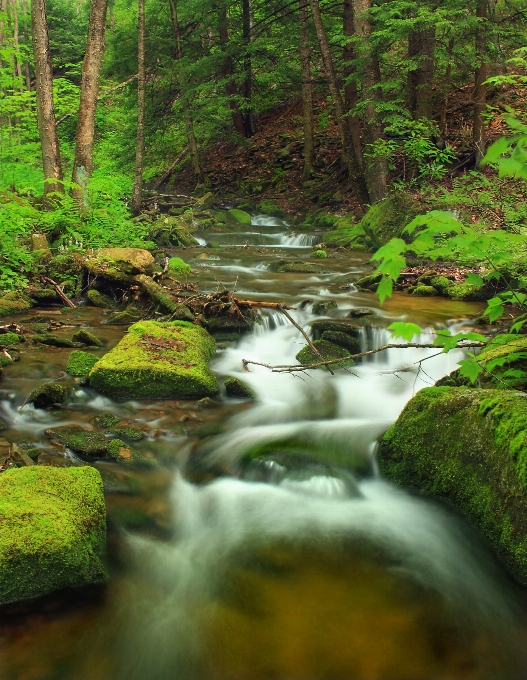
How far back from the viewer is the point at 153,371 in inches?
237

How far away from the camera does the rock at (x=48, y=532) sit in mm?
3092

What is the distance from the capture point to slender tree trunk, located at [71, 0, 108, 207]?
440 inches

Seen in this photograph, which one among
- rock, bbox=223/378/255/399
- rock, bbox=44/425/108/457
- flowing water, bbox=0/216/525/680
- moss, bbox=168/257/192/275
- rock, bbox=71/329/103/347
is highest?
moss, bbox=168/257/192/275

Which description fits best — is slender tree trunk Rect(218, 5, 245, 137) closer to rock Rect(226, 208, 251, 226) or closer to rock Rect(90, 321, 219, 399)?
rock Rect(226, 208, 251, 226)

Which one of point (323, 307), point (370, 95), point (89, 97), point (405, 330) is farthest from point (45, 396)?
point (370, 95)

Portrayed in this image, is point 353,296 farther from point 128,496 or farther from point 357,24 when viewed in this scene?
point 357,24

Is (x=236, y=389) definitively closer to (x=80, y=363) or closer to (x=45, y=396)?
(x=80, y=363)

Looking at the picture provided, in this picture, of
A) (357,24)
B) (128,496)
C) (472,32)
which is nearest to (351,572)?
(128,496)

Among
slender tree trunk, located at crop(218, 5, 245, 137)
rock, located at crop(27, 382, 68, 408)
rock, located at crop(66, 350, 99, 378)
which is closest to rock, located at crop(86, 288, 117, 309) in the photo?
rock, located at crop(66, 350, 99, 378)

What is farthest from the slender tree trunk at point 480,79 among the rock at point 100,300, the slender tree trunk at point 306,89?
the rock at point 100,300

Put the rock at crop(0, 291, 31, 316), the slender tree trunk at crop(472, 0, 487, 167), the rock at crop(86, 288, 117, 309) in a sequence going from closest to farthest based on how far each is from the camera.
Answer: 1. the rock at crop(0, 291, 31, 316)
2. the rock at crop(86, 288, 117, 309)
3. the slender tree trunk at crop(472, 0, 487, 167)

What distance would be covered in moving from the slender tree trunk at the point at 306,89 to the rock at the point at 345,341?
12.6m

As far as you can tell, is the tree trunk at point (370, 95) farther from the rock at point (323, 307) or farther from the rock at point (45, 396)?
the rock at point (45, 396)

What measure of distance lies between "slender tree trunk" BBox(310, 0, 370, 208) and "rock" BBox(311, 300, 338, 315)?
7.02 meters
